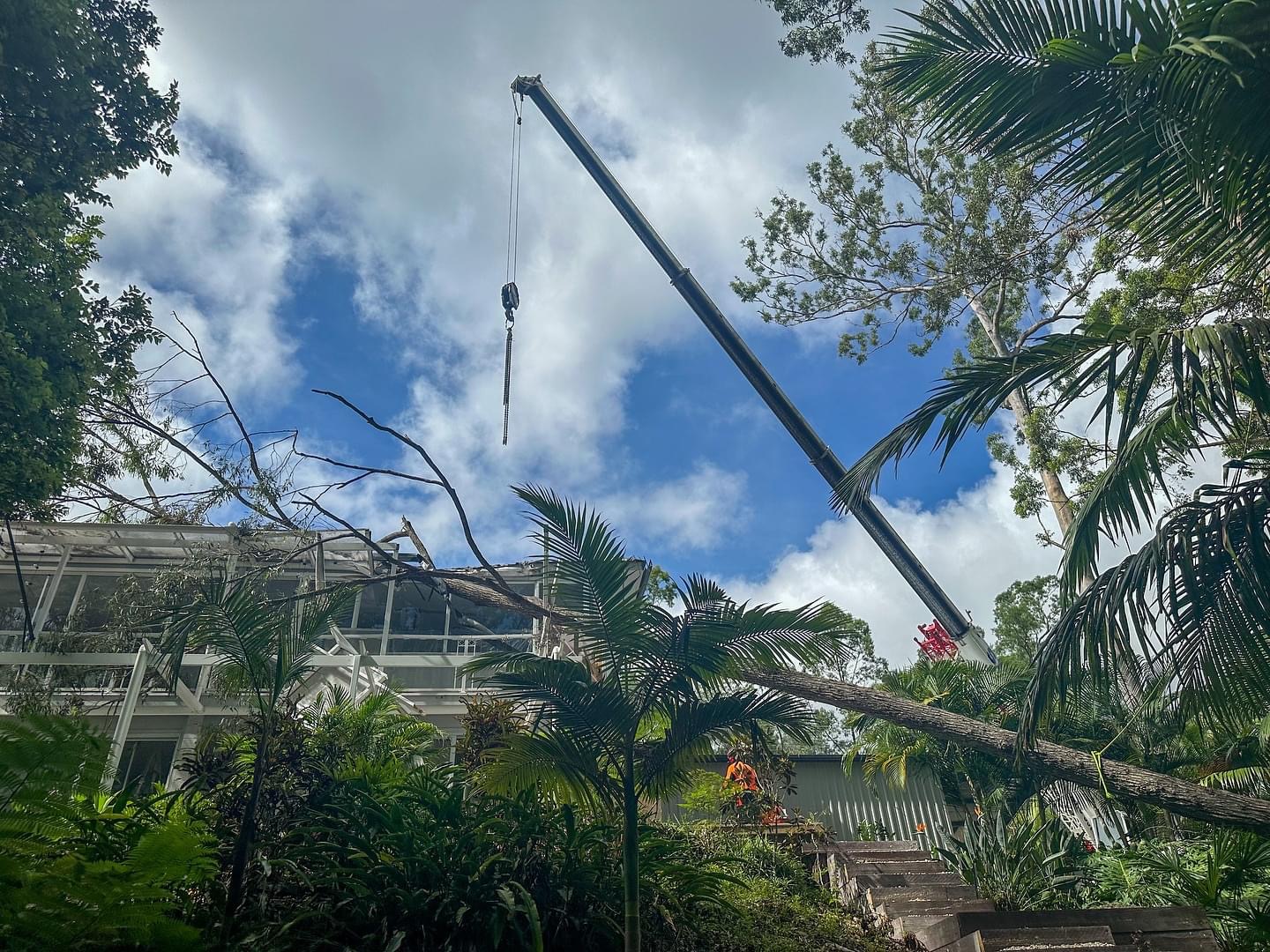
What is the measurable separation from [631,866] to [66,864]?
2.74 meters

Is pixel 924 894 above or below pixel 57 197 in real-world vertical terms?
below

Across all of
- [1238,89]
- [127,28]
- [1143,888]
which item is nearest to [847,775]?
[1143,888]

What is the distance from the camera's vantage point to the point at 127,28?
726 centimetres

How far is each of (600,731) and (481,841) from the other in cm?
99

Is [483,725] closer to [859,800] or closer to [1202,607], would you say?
[1202,607]

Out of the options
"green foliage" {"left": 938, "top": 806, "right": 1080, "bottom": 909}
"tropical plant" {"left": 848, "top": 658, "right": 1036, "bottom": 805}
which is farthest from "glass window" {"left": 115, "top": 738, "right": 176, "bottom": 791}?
"green foliage" {"left": 938, "top": 806, "right": 1080, "bottom": 909}

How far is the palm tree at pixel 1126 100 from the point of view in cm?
333

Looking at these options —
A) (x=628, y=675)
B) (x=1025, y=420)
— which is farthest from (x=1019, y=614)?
(x=628, y=675)

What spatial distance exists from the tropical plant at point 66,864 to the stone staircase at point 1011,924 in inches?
184

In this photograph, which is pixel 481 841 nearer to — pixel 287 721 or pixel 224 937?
pixel 224 937

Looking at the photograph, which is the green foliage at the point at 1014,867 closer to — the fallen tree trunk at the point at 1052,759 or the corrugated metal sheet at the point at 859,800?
the fallen tree trunk at the point at 1052,759

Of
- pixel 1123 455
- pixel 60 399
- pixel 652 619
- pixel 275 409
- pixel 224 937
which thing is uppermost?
pixel 275 409

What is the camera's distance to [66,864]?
316 cm

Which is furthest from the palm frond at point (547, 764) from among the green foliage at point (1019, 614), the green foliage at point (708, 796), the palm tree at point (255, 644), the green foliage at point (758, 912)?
the green foliage at point (1019, 614)
